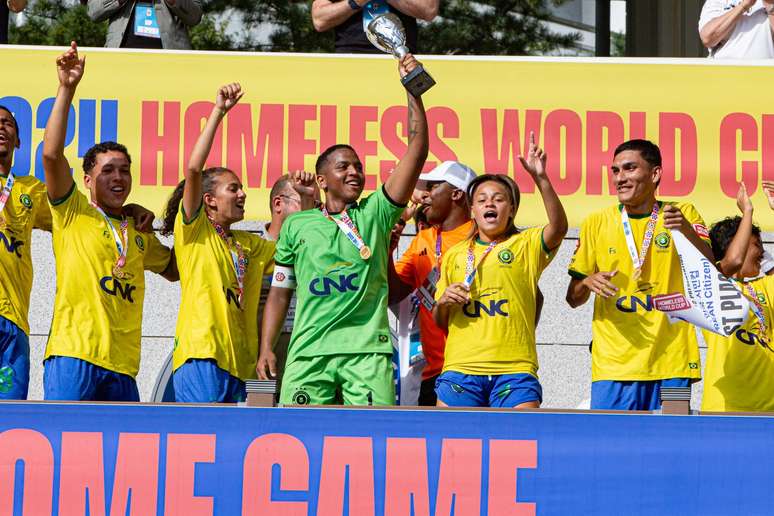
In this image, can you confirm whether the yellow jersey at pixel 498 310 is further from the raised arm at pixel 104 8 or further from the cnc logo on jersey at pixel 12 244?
the raised arm at pixel 104 8

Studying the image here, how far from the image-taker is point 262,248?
6.54 m

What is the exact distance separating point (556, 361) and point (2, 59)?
144 inches

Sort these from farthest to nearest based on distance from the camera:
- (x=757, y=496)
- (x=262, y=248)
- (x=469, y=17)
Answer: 1. (x=469, y=17)
2. (x=262, y=248)
3. (x=757, y=496)

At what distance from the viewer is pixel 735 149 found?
25.4 ft

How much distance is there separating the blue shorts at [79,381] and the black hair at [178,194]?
92cm

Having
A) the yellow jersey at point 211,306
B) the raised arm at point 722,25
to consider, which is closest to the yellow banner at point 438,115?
the raised arm at point 722,25

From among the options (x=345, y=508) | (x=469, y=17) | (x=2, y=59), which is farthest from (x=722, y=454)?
(x=469, y=17)

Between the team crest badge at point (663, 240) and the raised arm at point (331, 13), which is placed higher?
the raised arm at point (331, 13)

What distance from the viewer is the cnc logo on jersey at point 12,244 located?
604 centimetres

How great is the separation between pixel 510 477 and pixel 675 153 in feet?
11.5

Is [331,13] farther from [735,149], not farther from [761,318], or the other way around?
[761,318]

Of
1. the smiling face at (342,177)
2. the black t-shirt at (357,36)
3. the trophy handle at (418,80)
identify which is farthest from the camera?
the black t-shirt at (357,36)

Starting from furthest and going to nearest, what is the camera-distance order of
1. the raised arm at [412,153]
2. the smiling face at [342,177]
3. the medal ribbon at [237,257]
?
1. the medal ribbon at [237,257]
2. the smiling face at [342,177]
3. the raised arm at [412,153]

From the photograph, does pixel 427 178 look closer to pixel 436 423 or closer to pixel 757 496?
pixel 436 423
